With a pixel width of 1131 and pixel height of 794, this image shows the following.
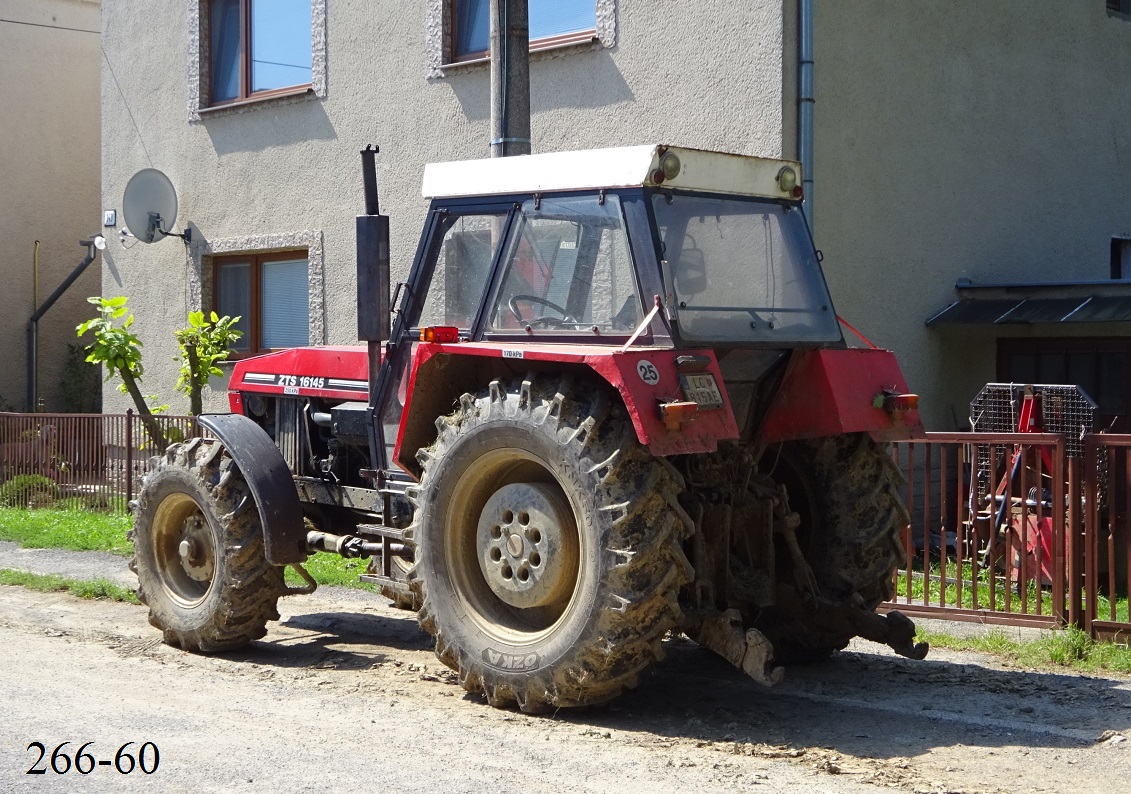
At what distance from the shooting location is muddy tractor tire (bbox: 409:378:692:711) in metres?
5.57

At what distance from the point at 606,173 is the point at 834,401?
1.48m

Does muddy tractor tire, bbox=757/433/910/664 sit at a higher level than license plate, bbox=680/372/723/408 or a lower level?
lower

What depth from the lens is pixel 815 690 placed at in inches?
259

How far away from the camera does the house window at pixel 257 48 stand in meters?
14.1

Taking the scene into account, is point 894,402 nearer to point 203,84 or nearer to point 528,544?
point 528,544

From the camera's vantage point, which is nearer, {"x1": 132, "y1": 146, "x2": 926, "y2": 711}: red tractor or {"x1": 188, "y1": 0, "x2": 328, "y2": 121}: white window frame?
{"x1": 132, "y1": 146, "x2": 926, "y2": 711}: red tractor

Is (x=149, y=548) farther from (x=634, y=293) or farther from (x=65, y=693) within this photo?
(x=634, y=293)

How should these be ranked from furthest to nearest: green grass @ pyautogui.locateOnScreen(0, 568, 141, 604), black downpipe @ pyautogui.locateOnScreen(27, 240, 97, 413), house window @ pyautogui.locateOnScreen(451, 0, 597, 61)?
1. black downpipe @ pyautogui.locateOnScreen(27, 240, 97, 413)
2. house window @ pyautogui.locateOnScreen(451, 0, 597, 61)
3. green grass @ pyautogui.locateOnScreen(0, 568, 141, 604)

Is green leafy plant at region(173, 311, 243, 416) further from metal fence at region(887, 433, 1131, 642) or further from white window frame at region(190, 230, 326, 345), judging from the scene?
metal fence at region(887, 433, 1131, 642)

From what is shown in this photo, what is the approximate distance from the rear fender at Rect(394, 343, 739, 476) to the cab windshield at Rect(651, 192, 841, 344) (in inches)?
14.2

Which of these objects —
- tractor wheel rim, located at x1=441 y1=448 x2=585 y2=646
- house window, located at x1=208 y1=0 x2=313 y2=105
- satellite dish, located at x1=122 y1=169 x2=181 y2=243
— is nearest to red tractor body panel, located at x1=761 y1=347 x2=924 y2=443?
tractor wheel rim, located at x1=441 y1=448 x2=585 y2=646

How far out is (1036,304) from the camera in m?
11.2

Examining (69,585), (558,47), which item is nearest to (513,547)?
(69,585)

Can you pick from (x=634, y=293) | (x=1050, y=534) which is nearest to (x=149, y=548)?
(x=634, y=293)
